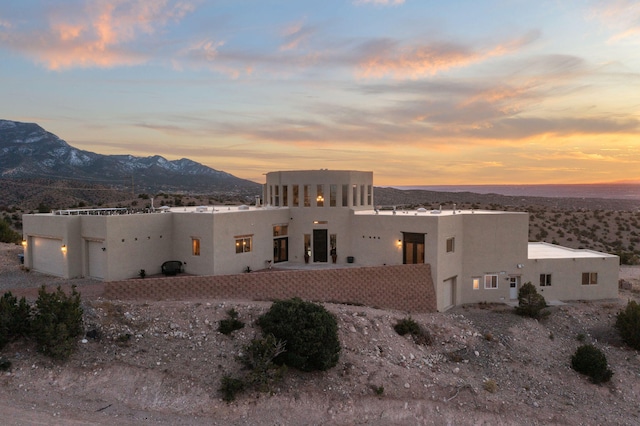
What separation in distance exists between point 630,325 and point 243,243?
71.0 ft

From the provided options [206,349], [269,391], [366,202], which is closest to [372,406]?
[269,391]

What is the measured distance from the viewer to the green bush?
2286 cm

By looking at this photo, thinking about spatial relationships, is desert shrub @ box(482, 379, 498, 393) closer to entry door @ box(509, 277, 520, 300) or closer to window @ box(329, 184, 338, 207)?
entry door @ box(509, 277, 520, 300)

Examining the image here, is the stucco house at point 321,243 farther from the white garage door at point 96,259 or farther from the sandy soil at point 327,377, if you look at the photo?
the sandy soil at point 327,377

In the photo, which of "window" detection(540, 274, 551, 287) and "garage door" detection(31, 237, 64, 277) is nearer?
"garage door" detection(31, 237, 64, 277)

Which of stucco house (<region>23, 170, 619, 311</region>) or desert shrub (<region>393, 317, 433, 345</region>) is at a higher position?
stucco house (<region>23, 170, 619, 311</region>)

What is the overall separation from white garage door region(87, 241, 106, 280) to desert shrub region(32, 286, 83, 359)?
6.47 meters

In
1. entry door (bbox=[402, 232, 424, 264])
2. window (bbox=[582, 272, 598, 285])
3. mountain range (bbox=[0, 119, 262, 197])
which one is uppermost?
mountain range (bbox=[0, 119, 262, 197])

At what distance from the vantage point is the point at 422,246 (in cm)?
2561

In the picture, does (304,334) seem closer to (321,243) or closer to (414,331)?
(414,331)

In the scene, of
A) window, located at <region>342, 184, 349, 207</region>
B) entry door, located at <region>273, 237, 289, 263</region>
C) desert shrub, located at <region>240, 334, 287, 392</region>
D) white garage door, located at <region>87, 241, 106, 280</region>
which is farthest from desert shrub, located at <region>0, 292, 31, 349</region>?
window, located at <region>342, 184, 349, 207</region>

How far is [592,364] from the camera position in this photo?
20.3 m

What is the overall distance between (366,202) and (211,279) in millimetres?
13467

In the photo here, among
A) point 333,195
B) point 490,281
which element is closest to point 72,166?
point 333,195
